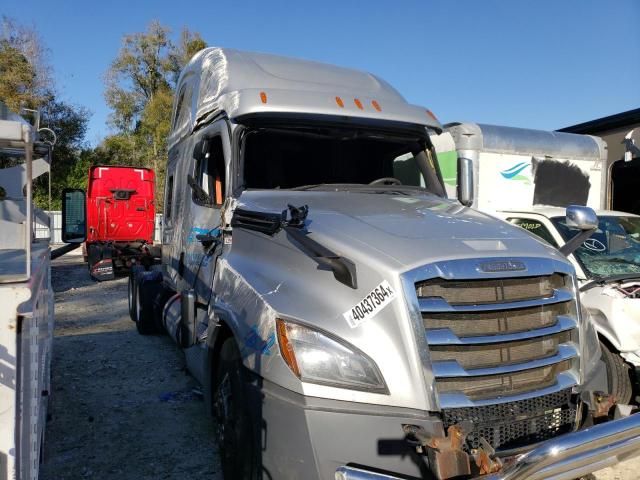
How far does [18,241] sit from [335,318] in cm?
263

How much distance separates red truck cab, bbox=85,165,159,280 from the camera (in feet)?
50.3

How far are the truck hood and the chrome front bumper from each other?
3.11 feet

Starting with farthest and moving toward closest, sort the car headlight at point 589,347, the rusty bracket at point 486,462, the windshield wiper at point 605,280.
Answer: the windshield wiper at point 605,280
the car headlight at point 589,347
the rusty bracket at point 486,462

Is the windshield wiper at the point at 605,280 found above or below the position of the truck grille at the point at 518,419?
above

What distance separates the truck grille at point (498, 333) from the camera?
8.48 ft

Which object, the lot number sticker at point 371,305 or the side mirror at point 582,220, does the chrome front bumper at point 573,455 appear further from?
the side mirror at point 582,220

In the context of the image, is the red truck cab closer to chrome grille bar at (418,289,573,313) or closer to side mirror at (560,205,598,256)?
side mirror at (560,205,598,256)

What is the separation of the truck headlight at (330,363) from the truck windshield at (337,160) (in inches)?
67.9

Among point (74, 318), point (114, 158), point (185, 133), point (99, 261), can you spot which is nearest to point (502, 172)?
point (185, 133)

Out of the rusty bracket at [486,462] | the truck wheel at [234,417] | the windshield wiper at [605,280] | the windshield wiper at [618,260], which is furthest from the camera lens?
the windshield wiper at [618,260]

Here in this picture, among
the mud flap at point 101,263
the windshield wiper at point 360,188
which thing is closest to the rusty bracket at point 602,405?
the windshield wiper at point 360,188

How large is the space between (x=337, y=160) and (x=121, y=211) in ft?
42.9

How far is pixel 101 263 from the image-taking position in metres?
13.7

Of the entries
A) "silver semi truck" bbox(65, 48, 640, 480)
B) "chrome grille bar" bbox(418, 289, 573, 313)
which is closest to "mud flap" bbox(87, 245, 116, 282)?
"silver semi truck" bbox(65, 48, 640, 480)
